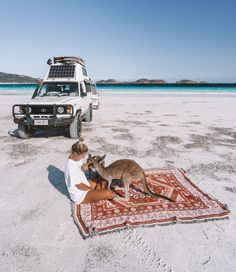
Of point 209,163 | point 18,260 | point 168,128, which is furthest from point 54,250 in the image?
point 168,128

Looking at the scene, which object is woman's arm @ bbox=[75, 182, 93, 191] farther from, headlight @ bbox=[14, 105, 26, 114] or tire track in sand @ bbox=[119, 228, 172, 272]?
headlight @ bbox=[14, 105, 26, 114]

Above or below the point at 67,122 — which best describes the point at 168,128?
below

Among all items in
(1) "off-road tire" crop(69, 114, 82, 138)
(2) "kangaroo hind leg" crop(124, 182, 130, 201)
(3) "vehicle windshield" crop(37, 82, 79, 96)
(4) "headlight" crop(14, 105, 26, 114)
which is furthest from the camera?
(3) "vehicle windshield" crop(37, 82, 79, 96)

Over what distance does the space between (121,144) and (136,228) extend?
4362 mm

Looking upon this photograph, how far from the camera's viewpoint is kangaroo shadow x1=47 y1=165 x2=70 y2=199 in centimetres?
444

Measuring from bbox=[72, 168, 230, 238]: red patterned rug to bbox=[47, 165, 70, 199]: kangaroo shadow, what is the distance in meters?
0.69

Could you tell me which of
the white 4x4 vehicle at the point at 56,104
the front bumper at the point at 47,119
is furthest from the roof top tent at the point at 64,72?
the front bumper at the point at 47,119

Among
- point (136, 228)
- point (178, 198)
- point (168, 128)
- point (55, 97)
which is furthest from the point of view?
point (168, 128)

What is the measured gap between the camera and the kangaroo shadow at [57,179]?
444 cm

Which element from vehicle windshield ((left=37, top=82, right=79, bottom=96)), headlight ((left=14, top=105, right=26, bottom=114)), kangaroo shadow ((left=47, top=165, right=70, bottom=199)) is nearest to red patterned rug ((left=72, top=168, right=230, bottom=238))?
kangaroo shadow ((left=47, top=165, right=70, bottom=199))

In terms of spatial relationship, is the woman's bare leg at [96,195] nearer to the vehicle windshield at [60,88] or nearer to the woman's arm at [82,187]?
the woman's arm at [82,187]

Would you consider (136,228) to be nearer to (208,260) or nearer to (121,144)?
(208,260)

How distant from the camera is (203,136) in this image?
8.66 m

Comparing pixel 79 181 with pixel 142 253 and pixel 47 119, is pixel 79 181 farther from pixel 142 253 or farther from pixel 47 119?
pixel 47 119
